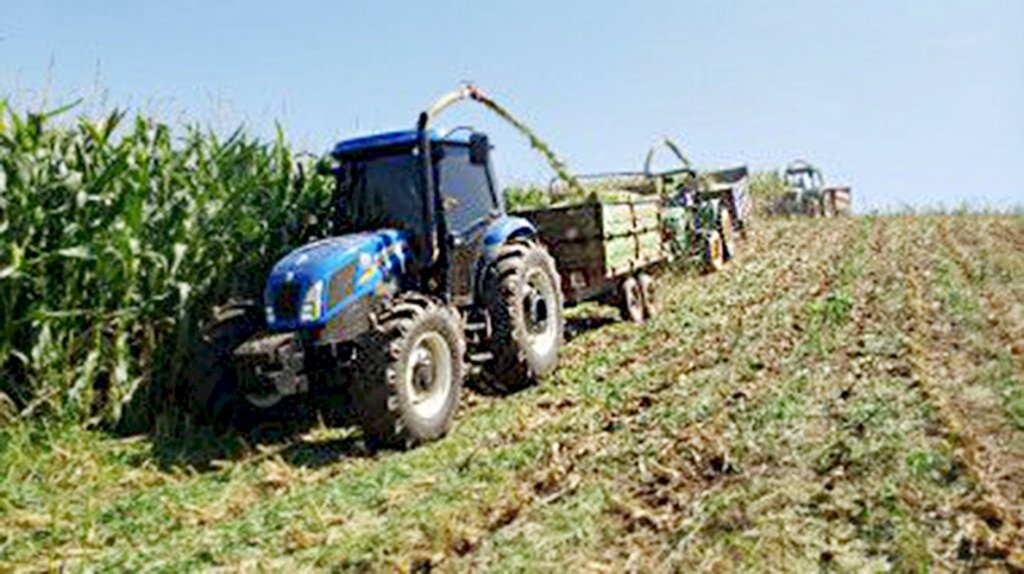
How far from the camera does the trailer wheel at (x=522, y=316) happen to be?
6.90m

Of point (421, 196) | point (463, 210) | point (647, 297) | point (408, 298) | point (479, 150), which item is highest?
point (479, 150)

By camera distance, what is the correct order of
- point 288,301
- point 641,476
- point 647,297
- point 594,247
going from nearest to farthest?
1. point 641,476
2. point 288,301
3. point 594,247
4. point 647,297

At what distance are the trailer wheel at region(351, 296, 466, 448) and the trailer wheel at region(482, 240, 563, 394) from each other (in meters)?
0.70

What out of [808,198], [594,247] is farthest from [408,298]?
[808,198]

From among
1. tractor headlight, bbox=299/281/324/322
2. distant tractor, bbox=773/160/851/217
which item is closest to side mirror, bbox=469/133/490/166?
tractor headlight, bbox=299/281/324/322

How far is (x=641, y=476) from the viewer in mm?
4438

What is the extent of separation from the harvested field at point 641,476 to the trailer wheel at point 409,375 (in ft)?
0.57

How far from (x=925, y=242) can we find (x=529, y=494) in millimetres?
11183

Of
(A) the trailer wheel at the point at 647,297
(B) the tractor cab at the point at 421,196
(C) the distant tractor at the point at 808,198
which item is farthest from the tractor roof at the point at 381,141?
(C) the distant tractor at the point at 808,198

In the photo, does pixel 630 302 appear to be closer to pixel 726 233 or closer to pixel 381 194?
pixel 381 194

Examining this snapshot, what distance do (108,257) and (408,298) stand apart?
2013 mm

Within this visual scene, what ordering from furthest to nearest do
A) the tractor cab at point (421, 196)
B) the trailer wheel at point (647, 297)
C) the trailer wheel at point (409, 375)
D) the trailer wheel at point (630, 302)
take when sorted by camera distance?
the trailer wheel at point (647, 297), the trailer wheel at point (630, 302), the tractor cab at point (421, 196), the trailer wheel at point (409, 375)

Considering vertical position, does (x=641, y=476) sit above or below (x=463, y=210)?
below

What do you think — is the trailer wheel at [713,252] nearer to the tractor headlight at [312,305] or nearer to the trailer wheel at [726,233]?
the trailer wheel at [726,233]
